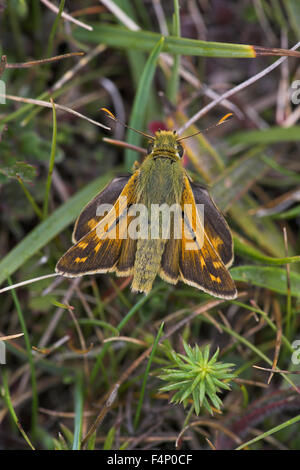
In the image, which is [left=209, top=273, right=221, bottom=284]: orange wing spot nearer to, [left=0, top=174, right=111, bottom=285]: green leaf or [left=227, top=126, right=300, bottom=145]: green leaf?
[left=0, top=174, right=111, bottom=285]: green leaf

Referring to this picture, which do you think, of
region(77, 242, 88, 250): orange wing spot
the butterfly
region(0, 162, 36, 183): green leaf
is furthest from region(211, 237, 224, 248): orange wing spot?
region(0, 162, 36, 183): green leaf

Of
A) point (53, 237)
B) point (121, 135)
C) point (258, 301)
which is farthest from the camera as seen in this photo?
point (121, 135)

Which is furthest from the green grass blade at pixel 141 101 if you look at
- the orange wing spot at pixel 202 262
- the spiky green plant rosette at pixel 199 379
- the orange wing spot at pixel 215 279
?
the spiky green plant rosette at pixel 199 379

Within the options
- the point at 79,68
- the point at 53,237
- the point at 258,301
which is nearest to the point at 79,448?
the point at 53,237

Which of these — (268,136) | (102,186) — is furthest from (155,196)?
(268,136)

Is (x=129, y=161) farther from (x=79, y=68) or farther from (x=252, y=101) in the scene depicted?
(x=252, y=101)

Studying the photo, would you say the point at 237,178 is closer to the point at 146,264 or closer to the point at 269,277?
the point at 269,277

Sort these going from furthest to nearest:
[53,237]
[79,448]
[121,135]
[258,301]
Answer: [121,135] < [258,301] < [53,237] < [79,448]
